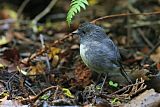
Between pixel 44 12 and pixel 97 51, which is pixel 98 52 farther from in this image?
pixel 44 12

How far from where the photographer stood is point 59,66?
5.29 m

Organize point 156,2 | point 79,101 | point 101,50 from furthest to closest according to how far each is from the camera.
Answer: point 156,2, point 101,50, point 79,101

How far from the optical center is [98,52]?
4.21 m

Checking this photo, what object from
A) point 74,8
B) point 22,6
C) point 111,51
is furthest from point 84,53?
point 22,6

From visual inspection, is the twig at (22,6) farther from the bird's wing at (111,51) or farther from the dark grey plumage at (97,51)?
the bird's wing at (111,51)

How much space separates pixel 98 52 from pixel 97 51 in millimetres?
14

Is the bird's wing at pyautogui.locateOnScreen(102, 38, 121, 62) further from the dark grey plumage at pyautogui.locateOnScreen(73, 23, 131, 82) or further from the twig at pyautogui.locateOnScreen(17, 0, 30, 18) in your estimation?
the twig at pyautogui.locateOnScreen(17, 0, 30, 18)

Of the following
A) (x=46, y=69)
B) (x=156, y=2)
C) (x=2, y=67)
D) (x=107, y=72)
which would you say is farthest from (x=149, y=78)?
(x=156, y=2)

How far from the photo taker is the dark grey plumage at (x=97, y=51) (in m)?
4.20

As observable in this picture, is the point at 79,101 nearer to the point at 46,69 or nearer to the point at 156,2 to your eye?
the point at 46,69

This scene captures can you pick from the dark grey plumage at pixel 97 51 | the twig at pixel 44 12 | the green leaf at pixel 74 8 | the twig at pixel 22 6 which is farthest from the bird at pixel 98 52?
the twig at pixel 22 6

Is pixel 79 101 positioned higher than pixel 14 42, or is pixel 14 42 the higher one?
pixel 14 42

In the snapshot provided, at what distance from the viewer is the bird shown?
4195mm

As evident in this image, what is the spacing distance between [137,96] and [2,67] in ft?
5.92
